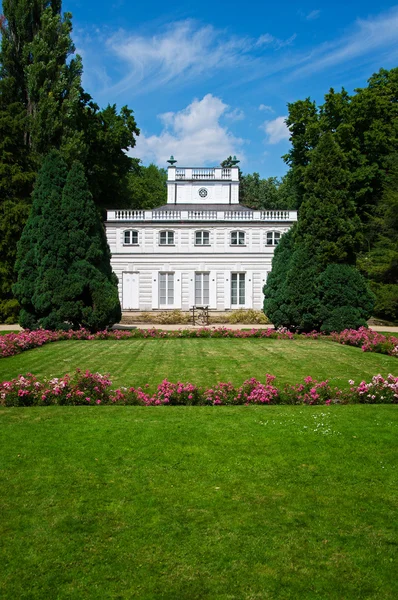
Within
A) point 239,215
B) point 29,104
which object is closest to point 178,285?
point 239,215

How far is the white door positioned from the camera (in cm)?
3406

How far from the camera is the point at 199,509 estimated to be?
5.04 meters

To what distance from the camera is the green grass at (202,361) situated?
11.6 meters

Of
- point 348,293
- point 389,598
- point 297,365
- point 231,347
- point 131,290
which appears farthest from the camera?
point 131,290

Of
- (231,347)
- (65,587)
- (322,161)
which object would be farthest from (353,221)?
(65,587)

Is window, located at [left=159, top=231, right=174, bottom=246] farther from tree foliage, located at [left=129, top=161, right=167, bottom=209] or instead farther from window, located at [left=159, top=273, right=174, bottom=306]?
tree foliage, located at [left=129, top=161, right=167, bottom=209]

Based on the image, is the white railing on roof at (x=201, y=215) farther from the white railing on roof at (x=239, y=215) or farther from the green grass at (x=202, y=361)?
the green grass at (x=202, y=361)

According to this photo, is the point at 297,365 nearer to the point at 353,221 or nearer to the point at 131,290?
the point at 353,221

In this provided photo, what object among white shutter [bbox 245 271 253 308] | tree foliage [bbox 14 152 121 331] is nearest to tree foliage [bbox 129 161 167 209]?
white shutter [bbox 245 271 253 308]

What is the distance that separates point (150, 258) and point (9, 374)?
23.0 m

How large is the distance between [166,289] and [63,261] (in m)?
15.2

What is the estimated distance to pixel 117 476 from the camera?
5.79 metres

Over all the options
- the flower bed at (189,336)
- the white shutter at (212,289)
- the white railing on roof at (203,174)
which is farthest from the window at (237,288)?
the flower bed at (189,336)

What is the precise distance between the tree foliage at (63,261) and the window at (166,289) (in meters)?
13.4
